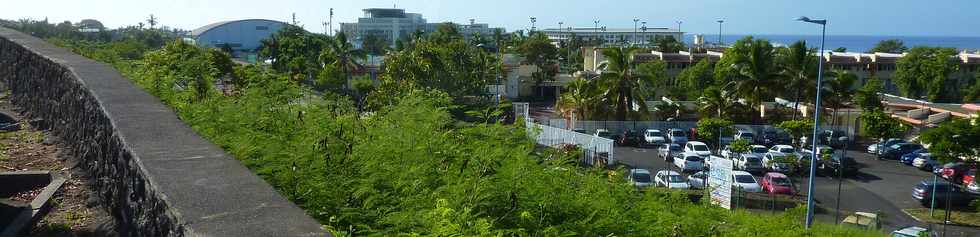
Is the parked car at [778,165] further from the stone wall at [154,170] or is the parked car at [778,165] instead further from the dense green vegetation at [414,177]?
the stone wall at [154,170]

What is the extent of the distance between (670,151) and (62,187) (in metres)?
25.0

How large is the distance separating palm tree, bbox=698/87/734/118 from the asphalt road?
408 centimetres

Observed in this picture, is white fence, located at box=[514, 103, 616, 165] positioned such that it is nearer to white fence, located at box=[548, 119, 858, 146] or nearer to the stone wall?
white fence, located at box=[548, 119, 858, 146]

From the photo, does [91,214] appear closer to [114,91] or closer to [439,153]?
[114,91]

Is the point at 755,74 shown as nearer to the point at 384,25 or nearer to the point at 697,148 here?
the point at 697,148

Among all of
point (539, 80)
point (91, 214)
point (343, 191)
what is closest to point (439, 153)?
point (343, 191)

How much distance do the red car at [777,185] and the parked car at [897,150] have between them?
10050 millimetres

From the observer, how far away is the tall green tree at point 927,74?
48844 millimetres

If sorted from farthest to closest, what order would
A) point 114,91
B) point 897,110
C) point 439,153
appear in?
point 897,110 < point 114,91 < point 439,153

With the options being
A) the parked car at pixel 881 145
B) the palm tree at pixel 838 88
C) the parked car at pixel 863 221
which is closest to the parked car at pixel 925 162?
the parked car at pixel 881 145

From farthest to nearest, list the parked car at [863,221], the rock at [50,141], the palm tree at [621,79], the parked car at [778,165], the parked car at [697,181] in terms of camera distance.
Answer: the palm tree at [621,79] → the parked car at [778,165] → the parked car at [697,181] → the parked car at [863,221] → the rock at [50,141]

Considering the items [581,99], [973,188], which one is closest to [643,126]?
[581,99]

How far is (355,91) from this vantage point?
4350cm

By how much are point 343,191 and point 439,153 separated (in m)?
0.83
